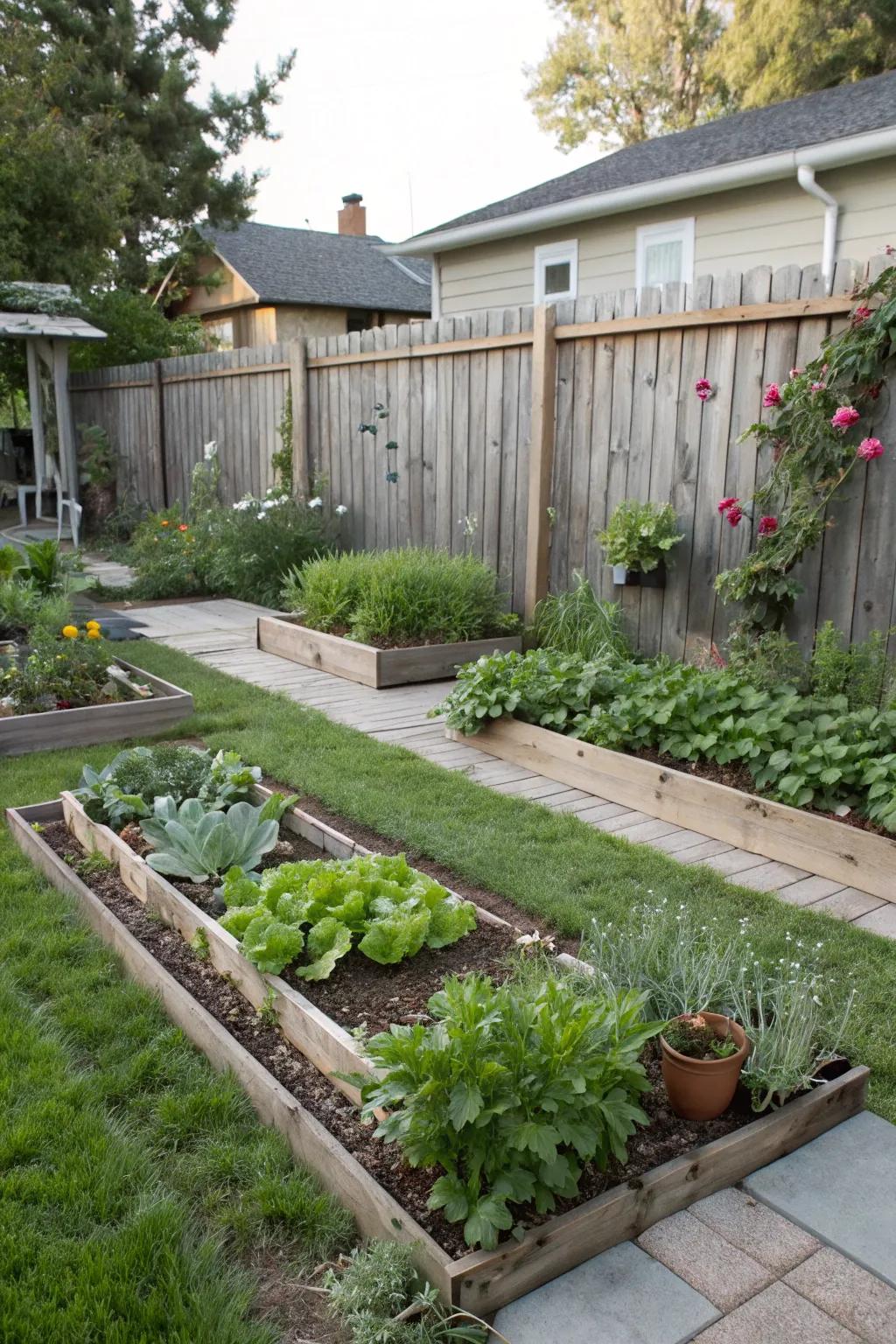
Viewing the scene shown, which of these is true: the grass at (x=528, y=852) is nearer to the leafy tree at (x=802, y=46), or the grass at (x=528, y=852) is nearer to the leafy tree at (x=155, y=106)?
the leafy tree at (x=155, y=106)

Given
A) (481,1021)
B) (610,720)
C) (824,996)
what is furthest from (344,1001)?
(610,720)

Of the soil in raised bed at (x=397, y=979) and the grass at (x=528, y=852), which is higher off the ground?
the soil in raised bed at (x=397, y=979)

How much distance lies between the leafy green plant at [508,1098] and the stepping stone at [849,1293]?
378 mm

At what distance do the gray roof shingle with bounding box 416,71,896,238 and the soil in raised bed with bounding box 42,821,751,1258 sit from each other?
7.98 m

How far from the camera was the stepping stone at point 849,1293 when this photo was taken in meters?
1.77

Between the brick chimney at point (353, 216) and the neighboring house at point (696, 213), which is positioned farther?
the brick chimney at point (353, 216)

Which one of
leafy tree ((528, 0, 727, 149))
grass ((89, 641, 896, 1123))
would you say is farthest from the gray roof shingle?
leafy tree ((528, 0, 727, 149))

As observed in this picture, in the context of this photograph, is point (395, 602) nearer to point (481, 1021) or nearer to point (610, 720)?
point (610, 720)

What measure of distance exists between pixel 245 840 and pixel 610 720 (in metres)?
1.84

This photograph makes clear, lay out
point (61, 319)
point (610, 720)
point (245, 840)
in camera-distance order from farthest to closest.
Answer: point (61, 319) < point (610, 720) < point (245, 840)

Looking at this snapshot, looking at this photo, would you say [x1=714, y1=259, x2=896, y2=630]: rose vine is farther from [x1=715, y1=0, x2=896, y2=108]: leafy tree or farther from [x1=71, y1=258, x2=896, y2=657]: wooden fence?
[x1=715, y1=0, x2=896, y2=108]: leafy tree

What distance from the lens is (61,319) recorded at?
40.3 feet

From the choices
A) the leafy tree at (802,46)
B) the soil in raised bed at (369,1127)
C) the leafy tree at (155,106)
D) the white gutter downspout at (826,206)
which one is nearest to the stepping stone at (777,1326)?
the soil in raised bed at (369,1127)

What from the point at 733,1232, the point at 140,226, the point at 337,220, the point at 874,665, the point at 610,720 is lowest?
the point at 733,1232
